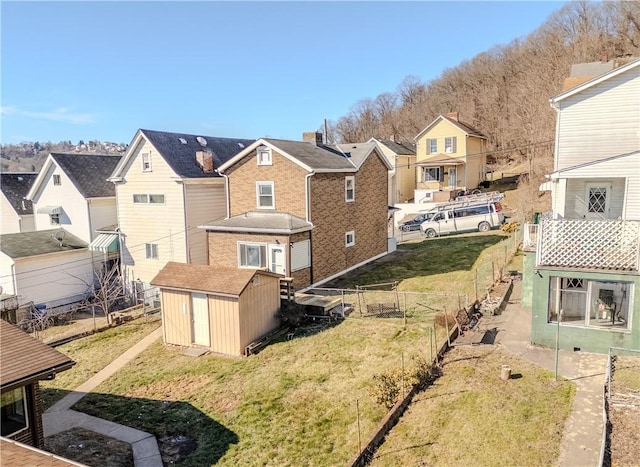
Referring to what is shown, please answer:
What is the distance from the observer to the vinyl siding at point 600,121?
1730cm

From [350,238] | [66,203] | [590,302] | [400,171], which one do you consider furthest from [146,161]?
[400,171]

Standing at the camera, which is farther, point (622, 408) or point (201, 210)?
point (201, 210)

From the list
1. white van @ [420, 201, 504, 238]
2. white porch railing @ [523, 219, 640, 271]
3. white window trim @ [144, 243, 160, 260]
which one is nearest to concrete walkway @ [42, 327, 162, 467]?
white window trim @ [144, 243, 160, 260]

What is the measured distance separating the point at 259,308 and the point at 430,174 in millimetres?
38259

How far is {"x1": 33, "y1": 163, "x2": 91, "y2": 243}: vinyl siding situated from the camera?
113ft

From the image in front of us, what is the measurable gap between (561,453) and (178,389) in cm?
1234

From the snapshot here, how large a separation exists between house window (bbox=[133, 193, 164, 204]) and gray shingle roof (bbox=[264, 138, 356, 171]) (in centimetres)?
901

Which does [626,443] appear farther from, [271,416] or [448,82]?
[448,82]

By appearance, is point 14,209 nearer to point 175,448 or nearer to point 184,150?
point 184,150

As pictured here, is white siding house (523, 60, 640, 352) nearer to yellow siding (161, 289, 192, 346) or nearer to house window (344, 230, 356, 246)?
house window (344, 230, 356, 246)

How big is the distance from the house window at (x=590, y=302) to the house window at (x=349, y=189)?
14.9m

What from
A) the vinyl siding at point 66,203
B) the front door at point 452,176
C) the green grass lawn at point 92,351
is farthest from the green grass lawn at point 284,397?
the front door at point 452,176

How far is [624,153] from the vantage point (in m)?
17.0

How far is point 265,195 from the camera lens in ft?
88.3
